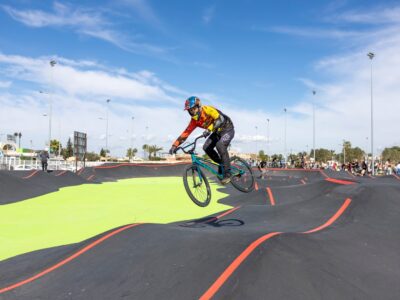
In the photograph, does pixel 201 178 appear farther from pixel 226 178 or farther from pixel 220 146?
pixel 220 146

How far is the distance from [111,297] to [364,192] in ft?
24.7

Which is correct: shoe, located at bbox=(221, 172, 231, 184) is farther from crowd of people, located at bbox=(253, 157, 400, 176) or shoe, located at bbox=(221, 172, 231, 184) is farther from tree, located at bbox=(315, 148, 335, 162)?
tree, located at bbox=(315, 148, 335, 162)

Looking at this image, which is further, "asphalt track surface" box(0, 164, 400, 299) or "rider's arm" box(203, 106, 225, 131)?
"rider's arm" box(203, 106, 225, 131)

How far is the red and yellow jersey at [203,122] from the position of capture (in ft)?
23.3

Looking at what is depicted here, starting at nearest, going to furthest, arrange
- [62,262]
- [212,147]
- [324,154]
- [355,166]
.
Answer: [62,262], [212,147], [355,166], [324,154]

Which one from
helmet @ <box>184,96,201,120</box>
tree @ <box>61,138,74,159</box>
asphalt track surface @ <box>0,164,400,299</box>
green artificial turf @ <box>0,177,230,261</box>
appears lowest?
green artificial turf @ <box>0,177,230,261</box>

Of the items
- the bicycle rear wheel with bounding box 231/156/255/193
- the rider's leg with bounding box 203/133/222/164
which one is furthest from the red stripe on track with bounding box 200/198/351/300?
the rider's leg with bounding box 203/133/222/164

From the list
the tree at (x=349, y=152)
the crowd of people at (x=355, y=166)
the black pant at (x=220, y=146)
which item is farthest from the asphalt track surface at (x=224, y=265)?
the tree at (x=349, y=152)

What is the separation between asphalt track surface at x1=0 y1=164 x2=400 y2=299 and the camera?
4512 mm

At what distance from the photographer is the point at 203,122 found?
7.17 m

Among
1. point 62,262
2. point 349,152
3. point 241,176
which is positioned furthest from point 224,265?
point 349,152

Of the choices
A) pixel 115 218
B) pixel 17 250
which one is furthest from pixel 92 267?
pixel 115 218

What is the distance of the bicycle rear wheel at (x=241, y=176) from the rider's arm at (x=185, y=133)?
1380 mm

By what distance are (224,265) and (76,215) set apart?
9320 mm
